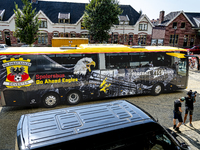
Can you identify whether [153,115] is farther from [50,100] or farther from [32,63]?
[32,63]

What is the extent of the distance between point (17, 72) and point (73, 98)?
11.3 feet

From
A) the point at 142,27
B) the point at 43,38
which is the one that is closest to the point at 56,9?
the point at 43,38

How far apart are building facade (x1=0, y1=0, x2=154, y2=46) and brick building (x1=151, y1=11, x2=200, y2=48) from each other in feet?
13.0

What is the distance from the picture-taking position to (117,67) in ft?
33.1

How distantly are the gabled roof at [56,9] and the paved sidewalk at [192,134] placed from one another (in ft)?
106

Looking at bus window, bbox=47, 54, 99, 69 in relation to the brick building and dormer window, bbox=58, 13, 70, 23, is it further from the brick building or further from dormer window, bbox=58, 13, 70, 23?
the brick building

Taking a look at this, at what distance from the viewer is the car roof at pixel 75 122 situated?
338 cm

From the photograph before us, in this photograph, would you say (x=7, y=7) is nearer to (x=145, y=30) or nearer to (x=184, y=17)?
(x=145, y=30)

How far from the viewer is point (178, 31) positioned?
39750 mm

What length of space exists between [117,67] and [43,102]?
490 cm

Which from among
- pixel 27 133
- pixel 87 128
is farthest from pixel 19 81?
pixel 87 128

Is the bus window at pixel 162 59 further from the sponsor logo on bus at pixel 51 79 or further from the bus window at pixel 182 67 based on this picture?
the sponsor logo on bus at pixel 51 79

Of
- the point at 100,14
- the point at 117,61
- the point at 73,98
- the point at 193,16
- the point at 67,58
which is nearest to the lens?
the point at 67,58

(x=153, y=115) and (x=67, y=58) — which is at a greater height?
(x=67, y=58)
